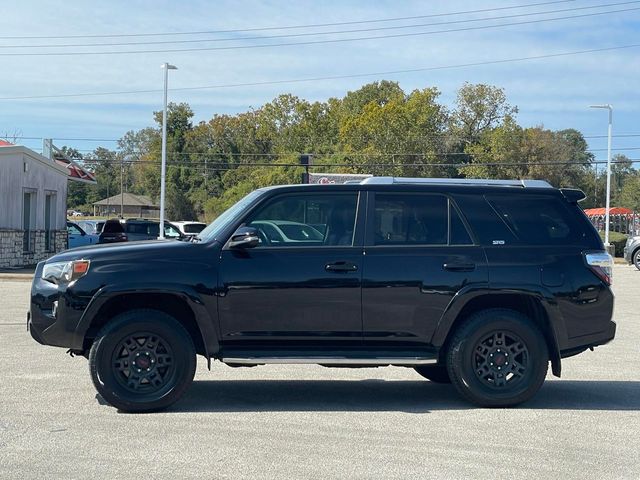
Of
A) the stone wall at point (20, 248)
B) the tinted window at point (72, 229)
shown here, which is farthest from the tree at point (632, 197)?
the stone wall at point (20, 248)

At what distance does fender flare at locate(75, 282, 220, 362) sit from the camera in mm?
7312

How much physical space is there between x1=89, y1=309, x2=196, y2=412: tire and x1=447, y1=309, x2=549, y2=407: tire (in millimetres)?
2388

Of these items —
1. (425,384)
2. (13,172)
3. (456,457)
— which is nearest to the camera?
(456,457)

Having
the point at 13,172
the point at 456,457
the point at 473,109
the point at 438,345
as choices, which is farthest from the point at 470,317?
the point at 473,109

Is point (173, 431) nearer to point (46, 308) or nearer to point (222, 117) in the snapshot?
point (46, 308)

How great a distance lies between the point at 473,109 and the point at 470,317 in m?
69.9

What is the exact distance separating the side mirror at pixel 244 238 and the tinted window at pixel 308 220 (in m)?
0.22

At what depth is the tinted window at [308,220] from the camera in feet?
25.3

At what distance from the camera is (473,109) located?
7556cm

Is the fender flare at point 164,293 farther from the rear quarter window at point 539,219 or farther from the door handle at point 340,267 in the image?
the rear quarter window at point 539,219

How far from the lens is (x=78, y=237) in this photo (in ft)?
106

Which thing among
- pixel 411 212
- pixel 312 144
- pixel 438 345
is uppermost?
pixel 312 144

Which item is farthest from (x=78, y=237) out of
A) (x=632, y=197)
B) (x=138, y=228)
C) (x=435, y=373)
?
(x=632, y=197)

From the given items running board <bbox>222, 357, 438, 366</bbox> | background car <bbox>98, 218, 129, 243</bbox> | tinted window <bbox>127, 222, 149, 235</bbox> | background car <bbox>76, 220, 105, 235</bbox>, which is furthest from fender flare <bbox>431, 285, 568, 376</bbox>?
tinted window <bbox>127, 222, 149, 235</bbox>
